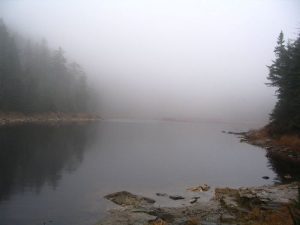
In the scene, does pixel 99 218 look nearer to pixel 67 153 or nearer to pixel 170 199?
pixel 170 199

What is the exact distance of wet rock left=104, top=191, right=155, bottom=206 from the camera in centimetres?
2769

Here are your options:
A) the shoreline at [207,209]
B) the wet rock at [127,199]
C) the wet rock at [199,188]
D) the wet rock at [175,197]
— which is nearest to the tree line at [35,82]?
the wet rock at [199,188]

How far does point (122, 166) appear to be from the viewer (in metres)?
46.1

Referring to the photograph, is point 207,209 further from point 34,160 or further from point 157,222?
point 34,160

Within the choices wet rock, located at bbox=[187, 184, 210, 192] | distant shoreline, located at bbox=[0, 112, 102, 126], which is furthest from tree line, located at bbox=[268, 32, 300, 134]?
distant shoreline, located at bbox=[0, 112, 102, 126]

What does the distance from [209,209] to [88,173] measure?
1853cm

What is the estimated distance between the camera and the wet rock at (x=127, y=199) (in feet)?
90.8

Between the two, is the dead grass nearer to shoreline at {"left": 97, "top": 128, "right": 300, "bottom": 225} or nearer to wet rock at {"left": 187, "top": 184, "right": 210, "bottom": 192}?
wet rock at {"left": 187, "top": 184, "right": 210, "bottom": 192}

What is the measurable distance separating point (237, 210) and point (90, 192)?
43.8ft

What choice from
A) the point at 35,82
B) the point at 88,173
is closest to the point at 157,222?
the point at 88,173

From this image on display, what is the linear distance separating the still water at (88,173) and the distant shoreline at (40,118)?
37.2 metres

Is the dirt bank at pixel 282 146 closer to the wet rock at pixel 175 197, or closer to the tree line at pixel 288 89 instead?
the tree line at pixel 288 89

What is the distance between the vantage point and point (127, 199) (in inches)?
1129

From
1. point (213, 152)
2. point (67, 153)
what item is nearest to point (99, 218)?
point (67, 153)
